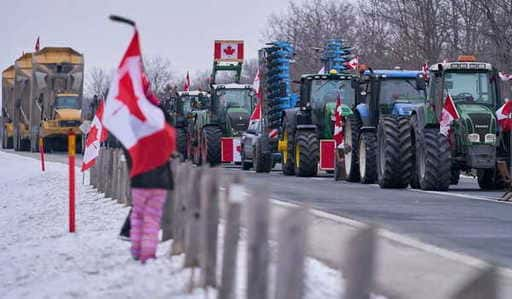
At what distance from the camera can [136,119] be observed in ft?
36.7

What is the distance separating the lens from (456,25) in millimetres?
49656

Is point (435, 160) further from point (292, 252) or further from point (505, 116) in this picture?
point (292, 252)

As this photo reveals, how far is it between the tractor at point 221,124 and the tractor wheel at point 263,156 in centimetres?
422

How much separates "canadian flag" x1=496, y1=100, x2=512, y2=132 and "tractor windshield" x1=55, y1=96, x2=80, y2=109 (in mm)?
38276

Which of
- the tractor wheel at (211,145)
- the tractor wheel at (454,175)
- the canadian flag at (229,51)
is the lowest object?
the tractor wheel at (454,175)

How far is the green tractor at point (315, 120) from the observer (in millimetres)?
31109

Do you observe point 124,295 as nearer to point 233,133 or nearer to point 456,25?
point 233,133

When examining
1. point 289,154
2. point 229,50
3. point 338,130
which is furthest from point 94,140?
point 229,50

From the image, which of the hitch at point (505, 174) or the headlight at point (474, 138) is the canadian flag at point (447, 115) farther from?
the hitch at point (505, 174)

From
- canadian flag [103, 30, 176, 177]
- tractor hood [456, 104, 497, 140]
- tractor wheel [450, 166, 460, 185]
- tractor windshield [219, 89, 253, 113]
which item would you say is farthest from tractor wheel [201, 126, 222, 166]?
canadian flag [103, 30, 176, 177]

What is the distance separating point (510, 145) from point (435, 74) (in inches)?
78.1

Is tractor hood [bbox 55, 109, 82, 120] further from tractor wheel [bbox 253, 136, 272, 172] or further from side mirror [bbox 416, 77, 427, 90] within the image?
side mirror [bbox 416, 77, 427, 90]

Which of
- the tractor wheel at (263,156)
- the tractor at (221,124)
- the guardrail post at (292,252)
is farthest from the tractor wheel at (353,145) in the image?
the guardrail post at (292,252)

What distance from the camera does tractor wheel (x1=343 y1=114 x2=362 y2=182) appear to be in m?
28.0
